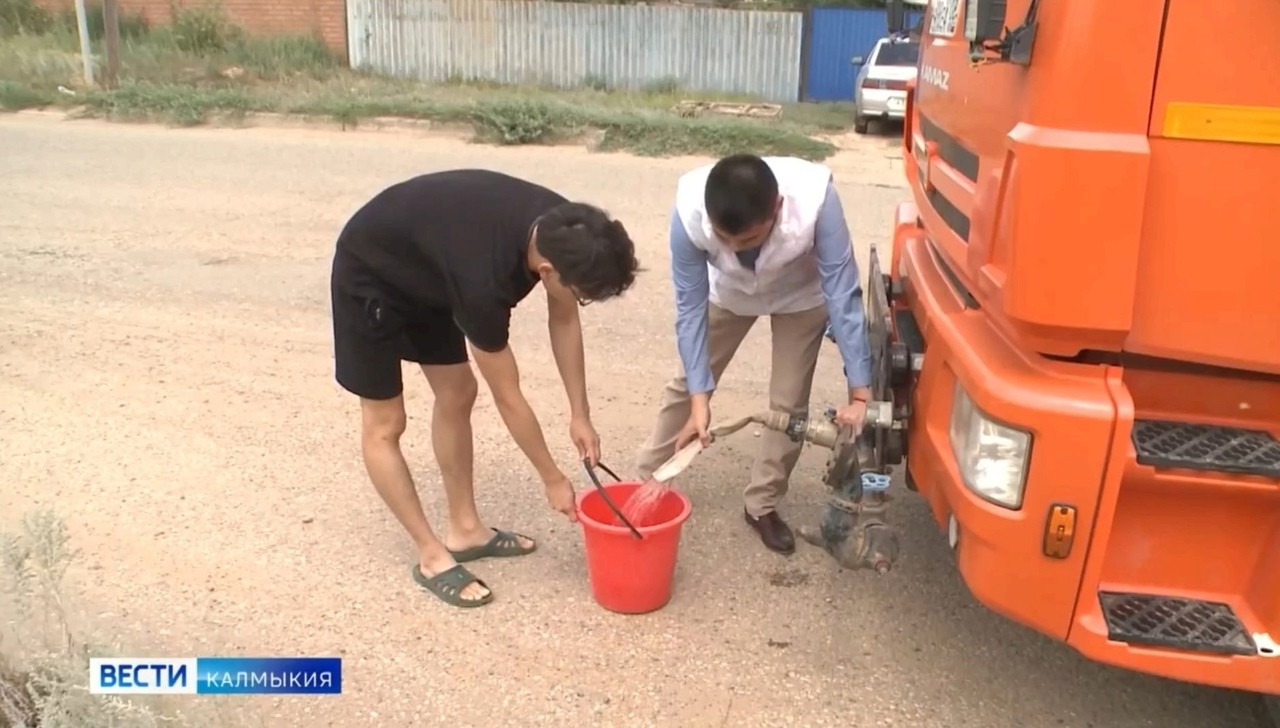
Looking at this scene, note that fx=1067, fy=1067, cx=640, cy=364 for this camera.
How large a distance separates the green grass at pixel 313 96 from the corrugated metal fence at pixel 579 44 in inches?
20.4

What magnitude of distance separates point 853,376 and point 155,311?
457cm

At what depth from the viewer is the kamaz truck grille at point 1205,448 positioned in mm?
2144

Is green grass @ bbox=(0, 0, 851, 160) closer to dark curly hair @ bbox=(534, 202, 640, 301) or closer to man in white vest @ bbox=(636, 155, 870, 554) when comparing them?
man in white vest @ bbox=(636, 155, 870, 554)

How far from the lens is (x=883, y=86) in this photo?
14422 mm

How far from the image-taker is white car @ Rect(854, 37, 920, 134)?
14.3m

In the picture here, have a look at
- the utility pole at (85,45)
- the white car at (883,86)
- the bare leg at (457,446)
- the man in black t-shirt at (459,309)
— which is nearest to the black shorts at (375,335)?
the man in black t-shirt at (459,309)

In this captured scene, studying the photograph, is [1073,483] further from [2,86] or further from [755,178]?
[2,86]

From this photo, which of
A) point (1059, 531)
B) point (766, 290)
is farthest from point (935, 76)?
point (1059, 531)

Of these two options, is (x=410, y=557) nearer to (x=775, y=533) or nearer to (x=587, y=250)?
(x=775, y=533)

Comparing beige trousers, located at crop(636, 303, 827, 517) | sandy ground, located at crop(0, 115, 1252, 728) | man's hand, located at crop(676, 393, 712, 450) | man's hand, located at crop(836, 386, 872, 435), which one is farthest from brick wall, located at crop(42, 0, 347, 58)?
man's hand, located at crop(836, 386, 872, 435)

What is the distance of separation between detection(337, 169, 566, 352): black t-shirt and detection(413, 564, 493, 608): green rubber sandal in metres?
0.85

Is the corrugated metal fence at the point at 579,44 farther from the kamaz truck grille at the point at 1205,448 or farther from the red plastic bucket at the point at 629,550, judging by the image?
the kamaz truck grille at the point at 1205,448

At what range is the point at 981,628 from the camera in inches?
131

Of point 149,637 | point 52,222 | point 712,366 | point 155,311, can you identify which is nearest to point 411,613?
point 149,637
